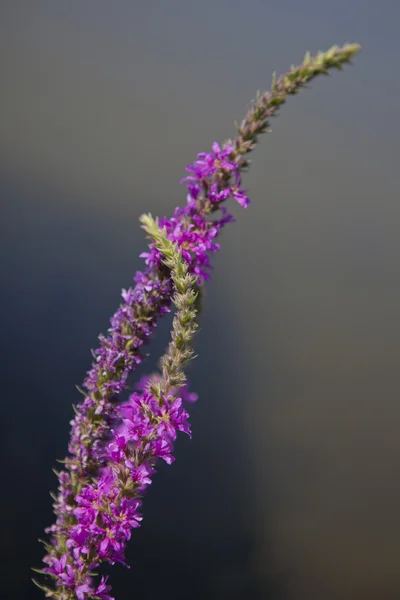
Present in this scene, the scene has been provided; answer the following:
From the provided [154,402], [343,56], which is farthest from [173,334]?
[343,56]

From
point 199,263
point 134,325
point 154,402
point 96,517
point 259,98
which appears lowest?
point 96,517

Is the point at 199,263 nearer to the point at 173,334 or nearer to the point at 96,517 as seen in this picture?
the point at 173,334

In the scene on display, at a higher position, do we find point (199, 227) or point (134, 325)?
point (199, 227)

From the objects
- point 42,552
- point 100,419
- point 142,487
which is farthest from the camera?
point 42,552

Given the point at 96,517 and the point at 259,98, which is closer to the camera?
the point at 96,517
